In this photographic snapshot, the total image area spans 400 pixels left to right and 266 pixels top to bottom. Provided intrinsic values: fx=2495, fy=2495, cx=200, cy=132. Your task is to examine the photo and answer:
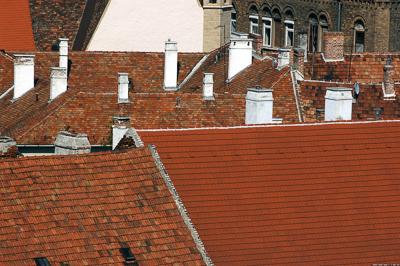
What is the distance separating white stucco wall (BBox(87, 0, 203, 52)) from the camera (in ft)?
294

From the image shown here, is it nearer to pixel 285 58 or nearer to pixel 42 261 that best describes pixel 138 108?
pixel 285 58

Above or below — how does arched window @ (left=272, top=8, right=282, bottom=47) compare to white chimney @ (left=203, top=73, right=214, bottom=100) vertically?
above

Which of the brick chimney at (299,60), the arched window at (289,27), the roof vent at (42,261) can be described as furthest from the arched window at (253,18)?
the roof vent at (42,261)

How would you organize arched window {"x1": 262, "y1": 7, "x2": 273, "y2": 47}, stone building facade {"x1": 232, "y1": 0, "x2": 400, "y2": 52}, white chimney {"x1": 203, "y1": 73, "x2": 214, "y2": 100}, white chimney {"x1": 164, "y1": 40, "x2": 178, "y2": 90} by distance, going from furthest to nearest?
arched window {"x1": 262, "y1": 7, "x2": 273, "y2": 47}
stone building facade {"x1": 232, "y1": 0, "x2": 400, "y2": 52}
white chimney {"x1": 164, "y1": 40, "x2": 178, "y2": 90}
white chimney {"x1": 203, "y1": 73, "x2": 214, "y2": 100}

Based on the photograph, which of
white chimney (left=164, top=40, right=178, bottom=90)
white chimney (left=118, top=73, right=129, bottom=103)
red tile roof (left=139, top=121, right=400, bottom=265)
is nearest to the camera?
red tile roof (left=139, top=121, right=400, bottom=265)

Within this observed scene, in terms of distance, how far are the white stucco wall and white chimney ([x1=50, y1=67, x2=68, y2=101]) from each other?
1564 centimetres

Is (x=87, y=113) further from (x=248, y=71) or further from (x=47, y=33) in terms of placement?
(x=47, y=33)

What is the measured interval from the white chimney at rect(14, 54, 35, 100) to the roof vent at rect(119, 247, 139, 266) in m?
30.5

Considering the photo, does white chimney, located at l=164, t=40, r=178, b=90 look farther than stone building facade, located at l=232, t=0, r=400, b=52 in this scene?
No

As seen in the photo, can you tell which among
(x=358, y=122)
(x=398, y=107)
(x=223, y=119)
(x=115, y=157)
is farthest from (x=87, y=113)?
(x=115, y=157)

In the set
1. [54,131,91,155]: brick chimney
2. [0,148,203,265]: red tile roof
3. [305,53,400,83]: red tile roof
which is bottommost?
[0,148,203,265]: red tile roof

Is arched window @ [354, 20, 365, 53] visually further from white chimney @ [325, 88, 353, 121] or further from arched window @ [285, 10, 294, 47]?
white chimney @ [325, 88, 353, 121]

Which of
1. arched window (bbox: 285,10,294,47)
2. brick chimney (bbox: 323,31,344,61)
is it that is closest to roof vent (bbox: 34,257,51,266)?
brick chimney (bbox: 323,31,344,61)

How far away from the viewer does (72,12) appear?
312ft
